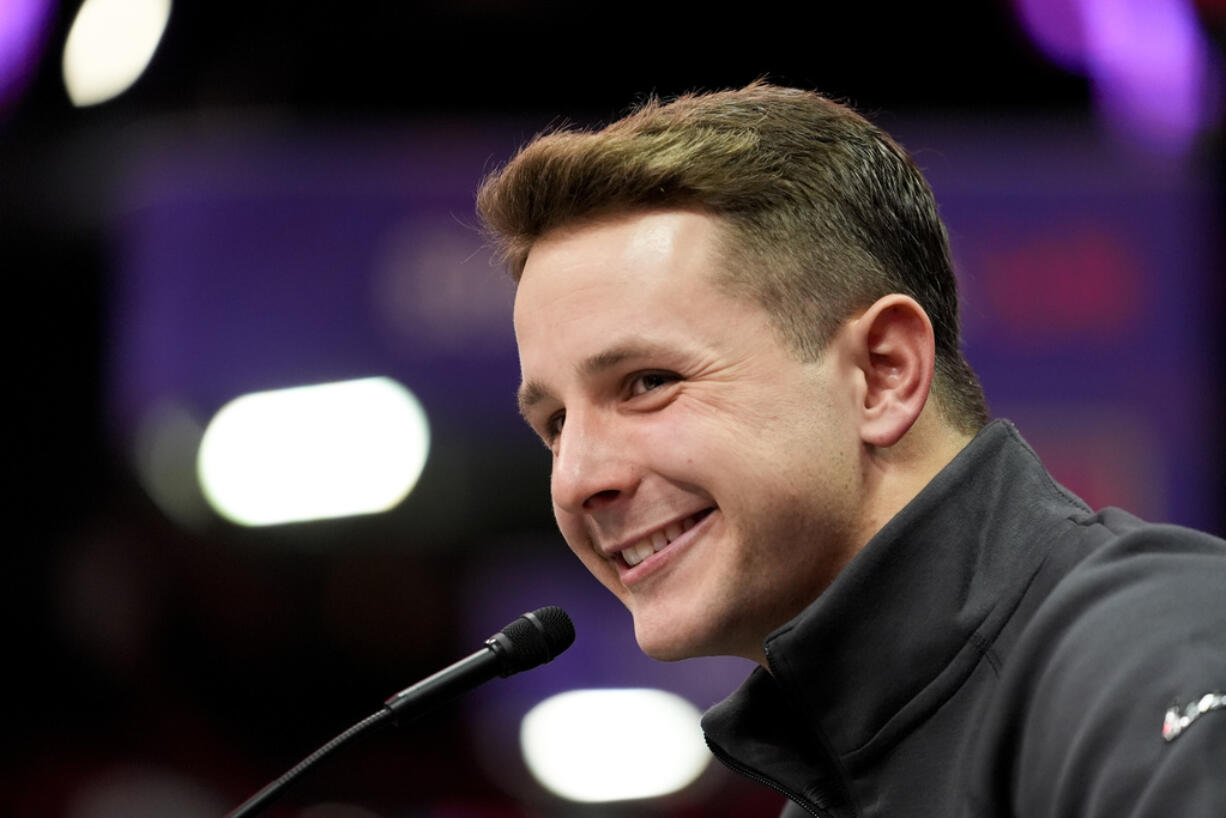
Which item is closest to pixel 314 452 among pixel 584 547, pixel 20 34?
pixel 20 34

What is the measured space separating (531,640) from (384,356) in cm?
378

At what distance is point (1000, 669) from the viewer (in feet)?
5.04

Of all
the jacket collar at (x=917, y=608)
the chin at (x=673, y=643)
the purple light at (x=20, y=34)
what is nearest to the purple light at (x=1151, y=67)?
the purple light at (x=20, y=34)

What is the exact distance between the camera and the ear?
1.78 m

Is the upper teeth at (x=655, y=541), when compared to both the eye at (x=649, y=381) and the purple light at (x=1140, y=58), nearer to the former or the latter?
the eye at (x=649, y=381)

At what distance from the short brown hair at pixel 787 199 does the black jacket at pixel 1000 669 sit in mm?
250

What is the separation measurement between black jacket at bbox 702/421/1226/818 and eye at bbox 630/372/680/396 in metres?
0.33

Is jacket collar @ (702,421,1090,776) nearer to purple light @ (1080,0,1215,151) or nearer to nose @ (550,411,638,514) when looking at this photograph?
nose @ (550,411,638,514)

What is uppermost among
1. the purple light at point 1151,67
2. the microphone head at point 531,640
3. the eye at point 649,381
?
the purple light at point 1151,67

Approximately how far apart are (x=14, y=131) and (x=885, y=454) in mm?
4430

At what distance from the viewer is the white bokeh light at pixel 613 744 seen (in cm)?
537

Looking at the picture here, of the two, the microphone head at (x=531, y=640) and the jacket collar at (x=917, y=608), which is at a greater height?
the microphone head at (x=531, y=640)

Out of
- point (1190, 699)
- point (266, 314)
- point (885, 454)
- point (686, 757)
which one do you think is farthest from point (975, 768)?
point (266, 314)

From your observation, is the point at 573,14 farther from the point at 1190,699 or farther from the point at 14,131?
the point at 1190,699
